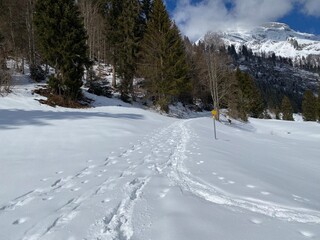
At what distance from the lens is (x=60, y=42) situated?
72.3ft

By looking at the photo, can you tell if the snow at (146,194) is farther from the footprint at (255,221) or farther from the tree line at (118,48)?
the tree line at (118,48)

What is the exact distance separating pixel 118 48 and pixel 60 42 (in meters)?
10.5

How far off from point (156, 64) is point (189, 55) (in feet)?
62.6

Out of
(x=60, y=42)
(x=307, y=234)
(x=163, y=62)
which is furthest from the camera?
(x=163, y=62)

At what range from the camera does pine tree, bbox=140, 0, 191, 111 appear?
1150 inches

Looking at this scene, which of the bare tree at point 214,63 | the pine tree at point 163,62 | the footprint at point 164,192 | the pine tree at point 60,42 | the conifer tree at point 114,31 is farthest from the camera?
the conifer tree at point 114,31

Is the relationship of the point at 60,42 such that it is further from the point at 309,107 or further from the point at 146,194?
the point at 309,107

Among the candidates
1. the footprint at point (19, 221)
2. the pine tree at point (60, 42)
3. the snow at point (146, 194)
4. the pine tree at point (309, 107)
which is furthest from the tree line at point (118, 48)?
the pine tree at point (309, 107)

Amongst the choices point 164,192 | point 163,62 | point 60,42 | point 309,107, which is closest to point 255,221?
point 164,192

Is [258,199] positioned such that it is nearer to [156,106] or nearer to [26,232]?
[26,232]

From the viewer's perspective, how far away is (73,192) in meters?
4.69

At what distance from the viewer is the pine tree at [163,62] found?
95.9 ft

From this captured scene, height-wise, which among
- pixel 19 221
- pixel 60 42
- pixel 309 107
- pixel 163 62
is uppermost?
pixel 60 42

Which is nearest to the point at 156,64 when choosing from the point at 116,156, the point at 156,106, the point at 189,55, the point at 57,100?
the point at 156,106
